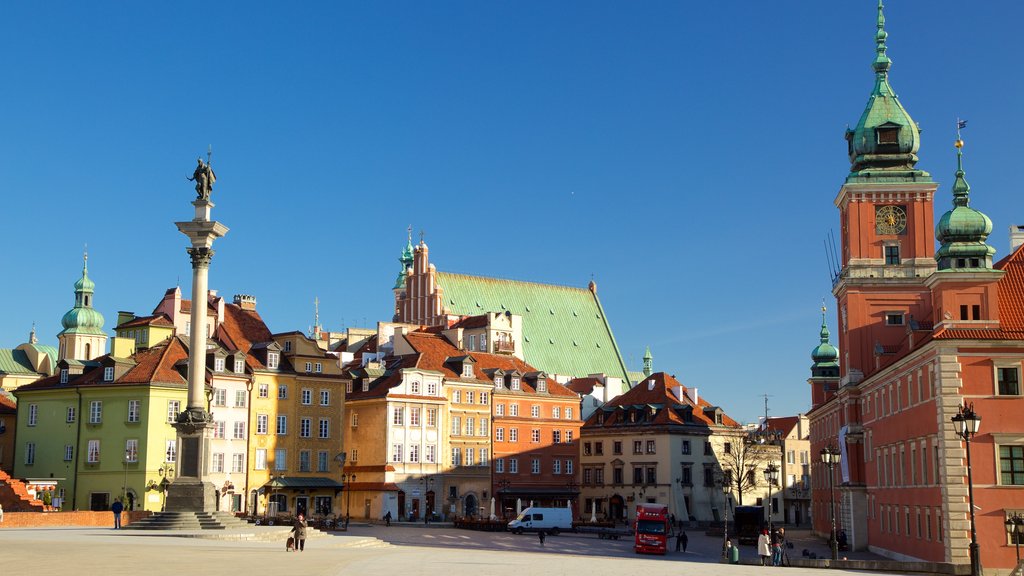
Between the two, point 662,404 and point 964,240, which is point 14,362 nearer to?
point 662,404

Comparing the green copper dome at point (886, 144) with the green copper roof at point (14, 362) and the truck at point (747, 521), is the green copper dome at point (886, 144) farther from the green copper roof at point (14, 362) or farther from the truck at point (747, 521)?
the green copper roof at point (14, 362)

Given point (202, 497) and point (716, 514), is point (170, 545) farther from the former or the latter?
point (716, 514)

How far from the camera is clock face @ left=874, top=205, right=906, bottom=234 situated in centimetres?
7362

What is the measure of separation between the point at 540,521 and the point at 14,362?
9037 centimetres

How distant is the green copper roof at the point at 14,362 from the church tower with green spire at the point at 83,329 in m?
9.87

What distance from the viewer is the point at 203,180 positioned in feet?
199

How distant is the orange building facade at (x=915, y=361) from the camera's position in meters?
50.2

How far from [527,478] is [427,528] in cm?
2496

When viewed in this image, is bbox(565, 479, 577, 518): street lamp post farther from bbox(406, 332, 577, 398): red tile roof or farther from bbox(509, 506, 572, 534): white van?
bbox(509, 506, 572, 534): white van

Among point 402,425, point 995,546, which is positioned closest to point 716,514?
point 402,425

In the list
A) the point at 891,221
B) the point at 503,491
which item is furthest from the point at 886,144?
the point at 503,491

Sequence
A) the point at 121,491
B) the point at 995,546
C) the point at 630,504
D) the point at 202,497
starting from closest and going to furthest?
the point at 995,546 → the point at 202,497 → the point at 121,491 → the point at 630,504

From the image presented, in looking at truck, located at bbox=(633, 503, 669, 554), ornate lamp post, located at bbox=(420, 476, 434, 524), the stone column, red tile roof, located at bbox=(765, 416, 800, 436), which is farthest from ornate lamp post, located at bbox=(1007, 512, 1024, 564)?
red tile roof, located at bbox=(765, 416, 800, 436)

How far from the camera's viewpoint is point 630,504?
109 metres
